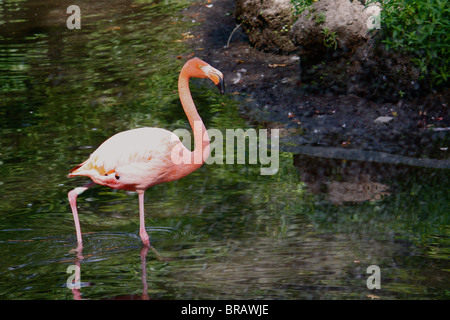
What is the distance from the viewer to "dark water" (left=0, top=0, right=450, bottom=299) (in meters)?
4.14

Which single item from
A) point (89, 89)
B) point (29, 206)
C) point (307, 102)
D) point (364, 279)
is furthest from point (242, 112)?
point (364, 279)

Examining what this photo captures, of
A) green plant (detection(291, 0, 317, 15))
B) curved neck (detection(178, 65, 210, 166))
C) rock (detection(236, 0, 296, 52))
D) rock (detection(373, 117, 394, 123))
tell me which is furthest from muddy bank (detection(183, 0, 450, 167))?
curved neck (detection(178, 65, 210, 166))

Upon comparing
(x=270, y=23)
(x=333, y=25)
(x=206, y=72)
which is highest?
(x=270, y=23)

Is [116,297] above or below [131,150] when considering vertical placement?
below

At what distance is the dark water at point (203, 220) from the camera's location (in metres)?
4.14

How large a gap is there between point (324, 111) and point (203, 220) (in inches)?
103

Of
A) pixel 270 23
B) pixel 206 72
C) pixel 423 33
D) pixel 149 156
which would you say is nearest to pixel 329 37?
pixel 423 33

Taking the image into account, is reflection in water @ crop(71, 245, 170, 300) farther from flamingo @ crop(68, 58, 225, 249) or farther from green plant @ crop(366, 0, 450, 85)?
green plant @ crop(366, 0, 450, 85)

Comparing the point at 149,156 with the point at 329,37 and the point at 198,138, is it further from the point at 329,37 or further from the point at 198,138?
the point at 329,37

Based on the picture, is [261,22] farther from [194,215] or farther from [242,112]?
[194,215]

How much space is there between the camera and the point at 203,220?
201 inches

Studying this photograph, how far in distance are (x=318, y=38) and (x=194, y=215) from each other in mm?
3085

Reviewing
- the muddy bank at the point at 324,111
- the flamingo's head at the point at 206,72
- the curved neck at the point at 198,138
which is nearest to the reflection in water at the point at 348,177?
the muddy bank at the point at 324,111
